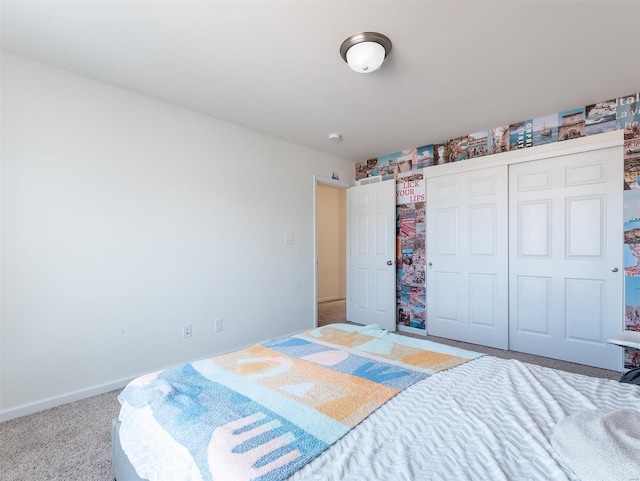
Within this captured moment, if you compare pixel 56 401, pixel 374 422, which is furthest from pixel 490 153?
pixel 56 401

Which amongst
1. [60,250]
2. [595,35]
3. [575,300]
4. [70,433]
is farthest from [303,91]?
[575,300]

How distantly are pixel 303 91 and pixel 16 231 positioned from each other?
7.56ft

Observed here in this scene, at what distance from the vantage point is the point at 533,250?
320 cm

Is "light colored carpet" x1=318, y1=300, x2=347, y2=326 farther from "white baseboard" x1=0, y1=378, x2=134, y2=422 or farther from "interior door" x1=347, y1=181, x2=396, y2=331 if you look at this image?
"white baseboard" x1=0, y1=378, x2=134, y2=422

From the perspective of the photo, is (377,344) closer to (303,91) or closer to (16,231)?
(303,91)

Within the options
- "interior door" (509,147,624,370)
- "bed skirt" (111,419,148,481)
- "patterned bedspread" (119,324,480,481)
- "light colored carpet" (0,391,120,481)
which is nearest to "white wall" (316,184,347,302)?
"interior door" (509,147,624,370)

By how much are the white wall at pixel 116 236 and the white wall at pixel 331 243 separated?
9.20ft

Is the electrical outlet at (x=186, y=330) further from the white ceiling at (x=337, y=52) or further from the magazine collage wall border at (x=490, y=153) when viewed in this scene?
the magazine collage wall border at (x=490, y=153)

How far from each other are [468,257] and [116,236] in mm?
3587

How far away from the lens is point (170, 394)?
1183 mm

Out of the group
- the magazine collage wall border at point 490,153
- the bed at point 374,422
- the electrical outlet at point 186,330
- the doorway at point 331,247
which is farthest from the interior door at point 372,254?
the bed at point 374,422

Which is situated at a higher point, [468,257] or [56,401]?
[468,257]

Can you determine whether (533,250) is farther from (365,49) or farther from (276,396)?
(276,396)

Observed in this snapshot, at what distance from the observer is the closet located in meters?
2.81
